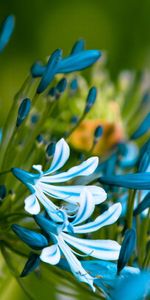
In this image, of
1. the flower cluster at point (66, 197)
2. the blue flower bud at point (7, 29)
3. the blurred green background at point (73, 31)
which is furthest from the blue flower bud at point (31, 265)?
the blurred green background at point (73, 31)

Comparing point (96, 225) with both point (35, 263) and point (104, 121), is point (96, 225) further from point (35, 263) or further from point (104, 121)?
point (104, 121)

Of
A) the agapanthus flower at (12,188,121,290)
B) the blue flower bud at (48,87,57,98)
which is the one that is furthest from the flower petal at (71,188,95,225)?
the blue flower bud at (48,87,57,98)

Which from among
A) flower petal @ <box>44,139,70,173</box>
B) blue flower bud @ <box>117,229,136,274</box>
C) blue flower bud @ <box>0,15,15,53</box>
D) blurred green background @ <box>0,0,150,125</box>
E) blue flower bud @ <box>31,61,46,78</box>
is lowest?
blue flower bud @ <box>117,229,136,274</box>

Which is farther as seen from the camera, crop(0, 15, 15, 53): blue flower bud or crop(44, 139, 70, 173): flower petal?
crop(0, 15, 15, 53): blue flower bud

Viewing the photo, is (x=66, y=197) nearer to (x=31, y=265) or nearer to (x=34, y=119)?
(x=31, y=265)

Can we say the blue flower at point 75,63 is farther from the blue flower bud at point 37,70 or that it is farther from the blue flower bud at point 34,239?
the blue flower bud at point 34,239

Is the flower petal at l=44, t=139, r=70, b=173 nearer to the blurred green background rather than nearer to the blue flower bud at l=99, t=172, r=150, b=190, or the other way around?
the blue flower bud at l=99, t=172, r=150, b=190

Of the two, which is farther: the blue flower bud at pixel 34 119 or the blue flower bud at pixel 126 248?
the blue flower bud at pixel 34 119
